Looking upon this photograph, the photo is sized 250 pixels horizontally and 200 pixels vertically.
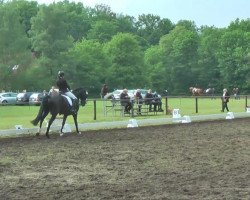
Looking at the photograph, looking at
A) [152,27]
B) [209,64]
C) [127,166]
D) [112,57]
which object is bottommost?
[127,166]

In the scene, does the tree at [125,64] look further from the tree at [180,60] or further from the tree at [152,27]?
the tree at [152,27]

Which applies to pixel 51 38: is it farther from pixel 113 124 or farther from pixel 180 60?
pixel 113 124

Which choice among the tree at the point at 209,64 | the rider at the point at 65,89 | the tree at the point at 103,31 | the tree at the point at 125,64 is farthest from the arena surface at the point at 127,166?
the tree at the point at 103,31

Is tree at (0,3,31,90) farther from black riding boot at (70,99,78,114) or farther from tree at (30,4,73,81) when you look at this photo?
black riding boot at (70,99,78,114)

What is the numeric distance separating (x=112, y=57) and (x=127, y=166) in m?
75.3

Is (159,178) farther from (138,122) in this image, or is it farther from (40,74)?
(40,74)

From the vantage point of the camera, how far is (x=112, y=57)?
284ft

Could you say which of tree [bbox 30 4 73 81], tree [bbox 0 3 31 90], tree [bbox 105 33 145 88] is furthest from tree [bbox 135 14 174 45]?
tree [bbox 0 3 31 90]

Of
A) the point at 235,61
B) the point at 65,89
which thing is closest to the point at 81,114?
the point at 65,89

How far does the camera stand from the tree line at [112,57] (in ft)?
256

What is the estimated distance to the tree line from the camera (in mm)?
78000

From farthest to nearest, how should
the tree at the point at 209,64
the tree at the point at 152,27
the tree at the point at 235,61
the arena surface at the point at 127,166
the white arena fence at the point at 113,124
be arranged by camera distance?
the tree at the point at 152,27 < the tree at the point at 209,64 < the tree at the point at 235,61 < the white arena fence at the point at 113,124 < the arena surface at the point at 127,166

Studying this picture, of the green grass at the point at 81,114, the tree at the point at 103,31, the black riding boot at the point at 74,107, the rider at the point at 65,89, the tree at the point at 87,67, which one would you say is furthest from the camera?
the tree at the point at 103,31

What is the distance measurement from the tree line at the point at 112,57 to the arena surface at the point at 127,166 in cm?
5957
